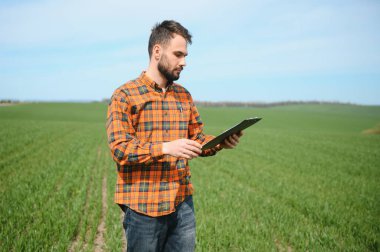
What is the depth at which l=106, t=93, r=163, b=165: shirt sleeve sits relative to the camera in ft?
7.28

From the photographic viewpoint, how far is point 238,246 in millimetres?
5199

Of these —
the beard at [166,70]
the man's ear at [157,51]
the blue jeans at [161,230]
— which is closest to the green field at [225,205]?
the blue jeans at [161,230]

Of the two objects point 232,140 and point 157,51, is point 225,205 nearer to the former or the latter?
point 232,140

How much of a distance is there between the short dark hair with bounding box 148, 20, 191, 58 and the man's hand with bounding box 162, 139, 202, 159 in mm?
843

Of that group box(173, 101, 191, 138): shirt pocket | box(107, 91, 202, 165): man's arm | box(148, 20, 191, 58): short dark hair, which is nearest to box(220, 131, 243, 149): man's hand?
box(173, 101, 191, 138): shirt pocket

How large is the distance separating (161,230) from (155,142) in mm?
731

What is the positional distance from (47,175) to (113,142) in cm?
917

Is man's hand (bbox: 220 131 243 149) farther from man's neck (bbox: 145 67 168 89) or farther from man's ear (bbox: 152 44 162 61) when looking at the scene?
man's ear (bbox: 152 44 162 61)

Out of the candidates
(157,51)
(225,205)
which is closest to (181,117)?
(157,51)

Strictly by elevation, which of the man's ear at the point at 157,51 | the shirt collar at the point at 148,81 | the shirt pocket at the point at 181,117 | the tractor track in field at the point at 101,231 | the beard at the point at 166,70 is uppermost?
the man's ear at the point at 157,51

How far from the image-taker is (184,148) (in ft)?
7.07

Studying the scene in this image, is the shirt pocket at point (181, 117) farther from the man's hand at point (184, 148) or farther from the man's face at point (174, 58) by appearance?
the man's hand at point (184, 148)

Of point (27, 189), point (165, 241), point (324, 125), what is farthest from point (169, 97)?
point (324, 125)

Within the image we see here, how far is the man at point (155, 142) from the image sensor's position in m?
2.44
